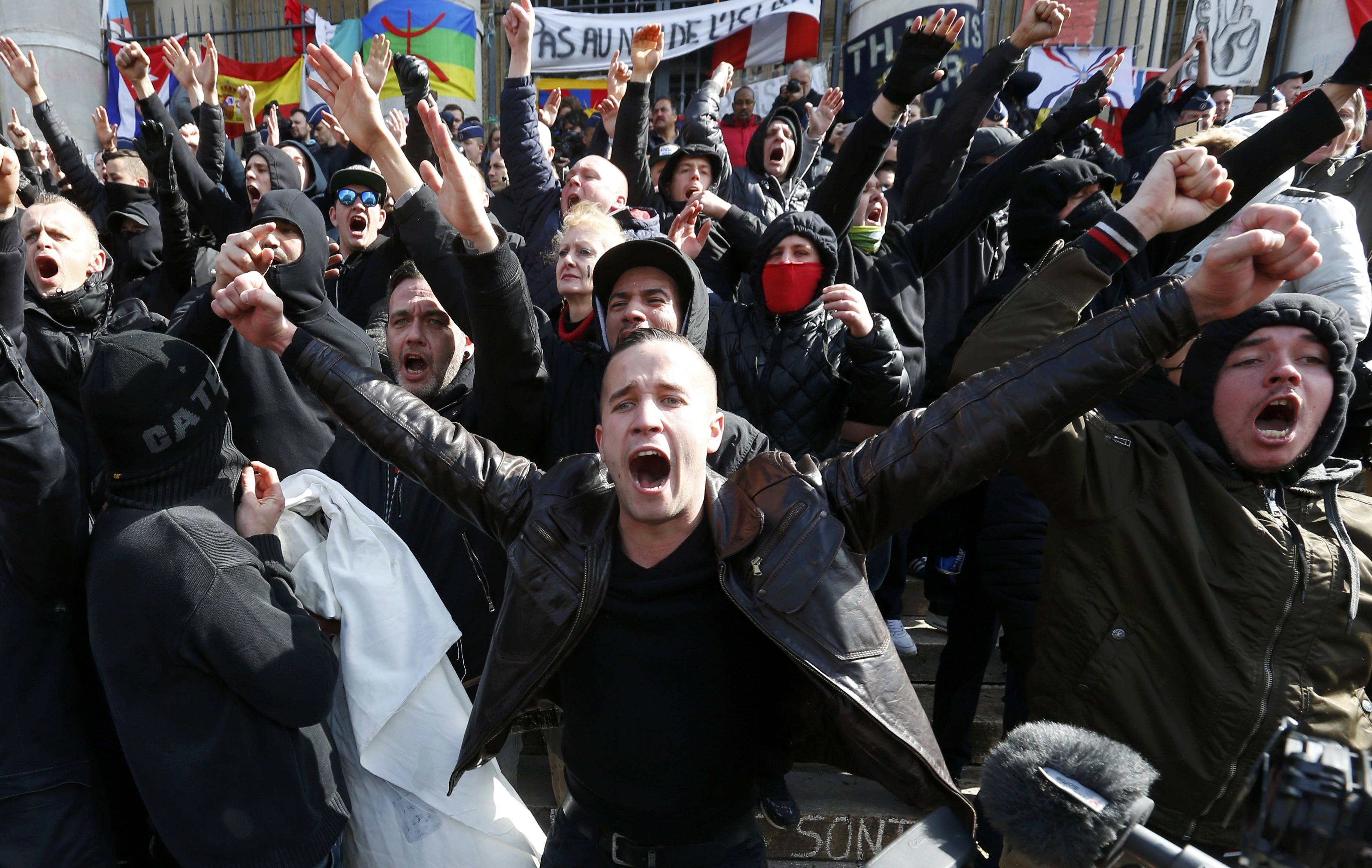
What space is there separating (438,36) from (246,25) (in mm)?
8459

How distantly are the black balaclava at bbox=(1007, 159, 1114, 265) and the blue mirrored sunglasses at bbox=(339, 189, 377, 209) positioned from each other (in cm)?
309

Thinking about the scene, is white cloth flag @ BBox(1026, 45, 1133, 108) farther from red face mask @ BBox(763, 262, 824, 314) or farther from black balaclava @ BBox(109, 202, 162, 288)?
black balaclava @ BBox(109, 202, 162, 288)

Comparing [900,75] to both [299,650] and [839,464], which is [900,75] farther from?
[299,650]

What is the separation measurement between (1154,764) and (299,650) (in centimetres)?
200

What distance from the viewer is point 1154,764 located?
6.79 ft

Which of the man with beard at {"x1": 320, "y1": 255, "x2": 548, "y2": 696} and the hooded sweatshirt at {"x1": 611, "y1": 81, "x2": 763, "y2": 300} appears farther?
the hooded sweatshirt at {"x1": 611, "y1": 81, "x2": 763, "y2": 300}

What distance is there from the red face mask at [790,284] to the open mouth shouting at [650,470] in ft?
4.15

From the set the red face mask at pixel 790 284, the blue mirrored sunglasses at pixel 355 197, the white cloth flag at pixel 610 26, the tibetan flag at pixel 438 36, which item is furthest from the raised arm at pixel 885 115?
the white cloth flag at pixel 610 26

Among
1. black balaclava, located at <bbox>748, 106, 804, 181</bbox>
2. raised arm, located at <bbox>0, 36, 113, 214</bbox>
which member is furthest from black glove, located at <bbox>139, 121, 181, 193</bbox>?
black balaclava, located at <bbox>748, 106, 804, 181</bbox>

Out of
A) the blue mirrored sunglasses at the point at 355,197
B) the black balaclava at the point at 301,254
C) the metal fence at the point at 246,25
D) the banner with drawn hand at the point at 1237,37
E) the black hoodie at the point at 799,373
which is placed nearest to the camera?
the black hoodie at the point at 799,373

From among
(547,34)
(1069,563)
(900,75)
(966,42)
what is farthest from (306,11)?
(1069,563)

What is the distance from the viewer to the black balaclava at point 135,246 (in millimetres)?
4930

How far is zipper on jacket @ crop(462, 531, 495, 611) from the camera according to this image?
2.66 meters

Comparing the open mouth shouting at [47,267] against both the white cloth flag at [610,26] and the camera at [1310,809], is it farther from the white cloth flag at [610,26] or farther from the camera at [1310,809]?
the white cloth flag at [610,26]
